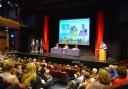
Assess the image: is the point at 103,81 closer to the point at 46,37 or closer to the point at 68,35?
the point at 68,35

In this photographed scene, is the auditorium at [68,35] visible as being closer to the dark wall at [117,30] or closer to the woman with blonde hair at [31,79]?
the dark wall at [117,30]

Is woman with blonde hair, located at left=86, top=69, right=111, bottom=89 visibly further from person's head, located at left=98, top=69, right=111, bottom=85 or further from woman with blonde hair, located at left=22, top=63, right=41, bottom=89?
woman with blonde hair, located at left=22, top=63, right=41, bottom=89

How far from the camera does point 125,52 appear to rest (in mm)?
12812

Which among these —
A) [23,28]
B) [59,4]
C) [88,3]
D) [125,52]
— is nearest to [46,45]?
[23,28]

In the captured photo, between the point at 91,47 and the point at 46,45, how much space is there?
330cm

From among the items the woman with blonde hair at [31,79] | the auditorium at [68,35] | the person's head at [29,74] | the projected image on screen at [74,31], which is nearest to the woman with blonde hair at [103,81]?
the woman with blonde hair at [31,79]

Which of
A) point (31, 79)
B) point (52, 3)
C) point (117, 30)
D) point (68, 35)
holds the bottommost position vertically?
point (31, 79)

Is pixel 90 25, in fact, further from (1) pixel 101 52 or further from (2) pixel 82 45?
(1) pixel 101 52

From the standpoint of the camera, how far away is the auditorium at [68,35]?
10.9 meters

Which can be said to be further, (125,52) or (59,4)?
(59,4)

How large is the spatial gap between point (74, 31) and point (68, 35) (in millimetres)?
558

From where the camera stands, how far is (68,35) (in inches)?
622

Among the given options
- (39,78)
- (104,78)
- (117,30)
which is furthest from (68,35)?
(104,78)

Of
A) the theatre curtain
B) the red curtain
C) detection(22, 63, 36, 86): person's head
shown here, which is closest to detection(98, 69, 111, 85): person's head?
detection(22, 63, 36, 86): person's head
